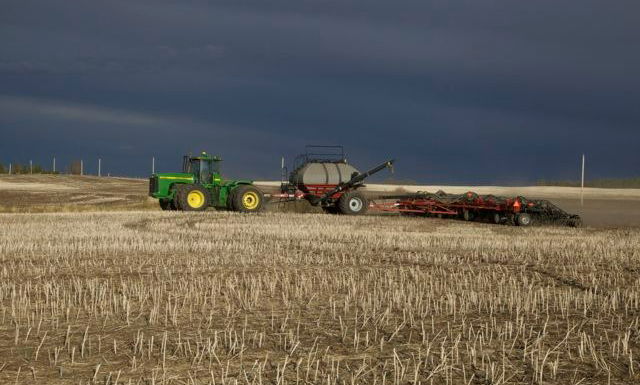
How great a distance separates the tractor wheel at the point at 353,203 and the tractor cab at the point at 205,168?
15.6 ft

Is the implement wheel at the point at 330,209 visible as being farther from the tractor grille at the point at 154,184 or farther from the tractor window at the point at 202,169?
the tractor grille at the point at 154,184

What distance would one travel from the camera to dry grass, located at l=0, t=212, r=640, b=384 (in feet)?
19.5

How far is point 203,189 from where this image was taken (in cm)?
2805

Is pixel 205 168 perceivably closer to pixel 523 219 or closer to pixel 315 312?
pixel 523 219

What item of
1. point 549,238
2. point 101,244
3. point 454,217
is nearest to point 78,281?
point 101,244

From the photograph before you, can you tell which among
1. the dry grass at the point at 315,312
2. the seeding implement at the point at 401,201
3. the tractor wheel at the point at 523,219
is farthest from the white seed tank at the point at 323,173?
the dry grass at the point at 315,312

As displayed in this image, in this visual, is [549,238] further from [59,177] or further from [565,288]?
[59,177]

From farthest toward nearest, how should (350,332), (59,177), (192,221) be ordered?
(59,177), (192,221), (350,332)

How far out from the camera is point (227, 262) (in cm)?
1334

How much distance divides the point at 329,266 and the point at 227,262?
1.77 metres

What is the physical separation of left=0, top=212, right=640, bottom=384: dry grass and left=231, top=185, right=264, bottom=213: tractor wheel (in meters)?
10.6

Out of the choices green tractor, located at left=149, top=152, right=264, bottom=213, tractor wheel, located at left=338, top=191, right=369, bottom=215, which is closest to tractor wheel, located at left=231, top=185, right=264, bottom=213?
green tractor, located at left=149, top=152, right=264, bottom=213

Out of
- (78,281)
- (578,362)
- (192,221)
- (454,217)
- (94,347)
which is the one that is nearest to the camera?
(578,362)

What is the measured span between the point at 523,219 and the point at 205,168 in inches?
443
